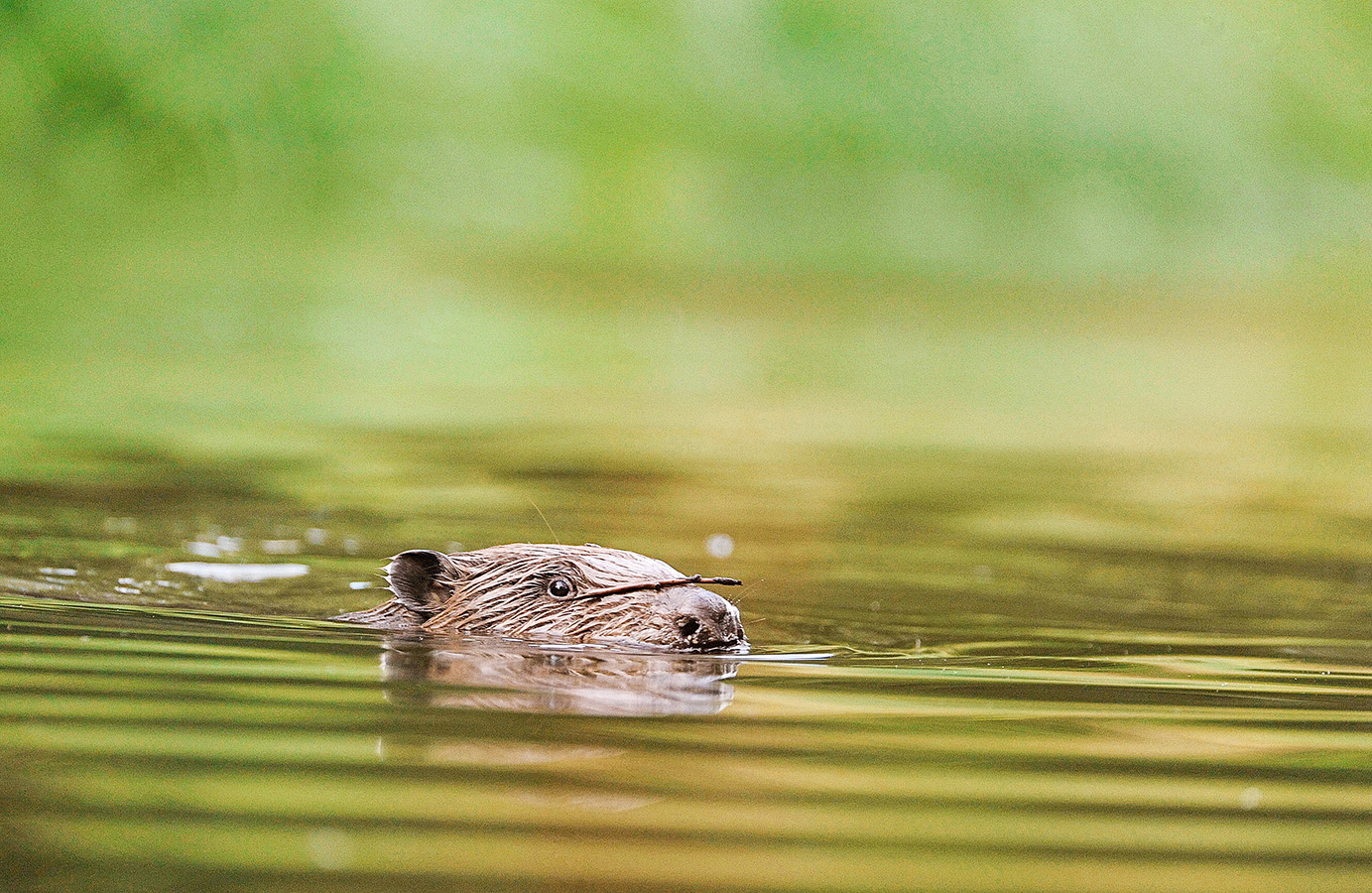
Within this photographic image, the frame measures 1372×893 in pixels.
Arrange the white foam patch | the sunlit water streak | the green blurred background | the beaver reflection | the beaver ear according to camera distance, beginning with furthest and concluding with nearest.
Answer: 1. the green blurred background
2. the white foam patch
3. the beaver ear
4. the beaver reflection
5. the sunlit water streak

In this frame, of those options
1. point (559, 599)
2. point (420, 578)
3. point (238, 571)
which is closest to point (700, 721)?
point (559, 599)

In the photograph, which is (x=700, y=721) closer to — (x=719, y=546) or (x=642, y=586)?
(x=642, y=586)

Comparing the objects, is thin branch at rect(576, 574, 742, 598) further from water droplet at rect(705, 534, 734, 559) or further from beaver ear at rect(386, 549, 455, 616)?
water droplet at rect(705, 534, 734, 559)

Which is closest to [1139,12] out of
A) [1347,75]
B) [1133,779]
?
[1347,75]

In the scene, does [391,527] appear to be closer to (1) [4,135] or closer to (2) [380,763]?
(2) [380,763]

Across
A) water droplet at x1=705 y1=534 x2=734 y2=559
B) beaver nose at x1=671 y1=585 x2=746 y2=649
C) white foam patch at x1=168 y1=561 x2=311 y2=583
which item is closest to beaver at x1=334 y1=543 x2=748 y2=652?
beaver nose at x1=671 y1=585 x2=746 y2=649
